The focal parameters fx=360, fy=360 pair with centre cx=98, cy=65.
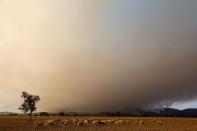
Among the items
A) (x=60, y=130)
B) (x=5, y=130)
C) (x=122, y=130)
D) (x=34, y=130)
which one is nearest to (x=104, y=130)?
(x=122, y=130)

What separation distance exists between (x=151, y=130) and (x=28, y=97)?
66.1 meters

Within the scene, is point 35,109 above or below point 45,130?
above

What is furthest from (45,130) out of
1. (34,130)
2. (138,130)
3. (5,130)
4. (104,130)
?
(138,130)

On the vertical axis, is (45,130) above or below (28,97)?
below

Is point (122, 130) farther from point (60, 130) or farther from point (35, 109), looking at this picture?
point (35, 109)

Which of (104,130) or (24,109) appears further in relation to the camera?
(24,109)

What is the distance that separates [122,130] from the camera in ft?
188

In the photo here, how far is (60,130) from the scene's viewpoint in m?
58.7

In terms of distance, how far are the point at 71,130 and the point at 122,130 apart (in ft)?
27.4

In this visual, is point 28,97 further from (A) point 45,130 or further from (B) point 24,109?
(A) point 45,130

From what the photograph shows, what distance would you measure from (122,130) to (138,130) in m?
2.54

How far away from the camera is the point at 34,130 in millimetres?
59938

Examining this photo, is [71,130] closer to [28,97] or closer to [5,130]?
[5,130]

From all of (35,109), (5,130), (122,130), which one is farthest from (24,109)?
(122,130)
